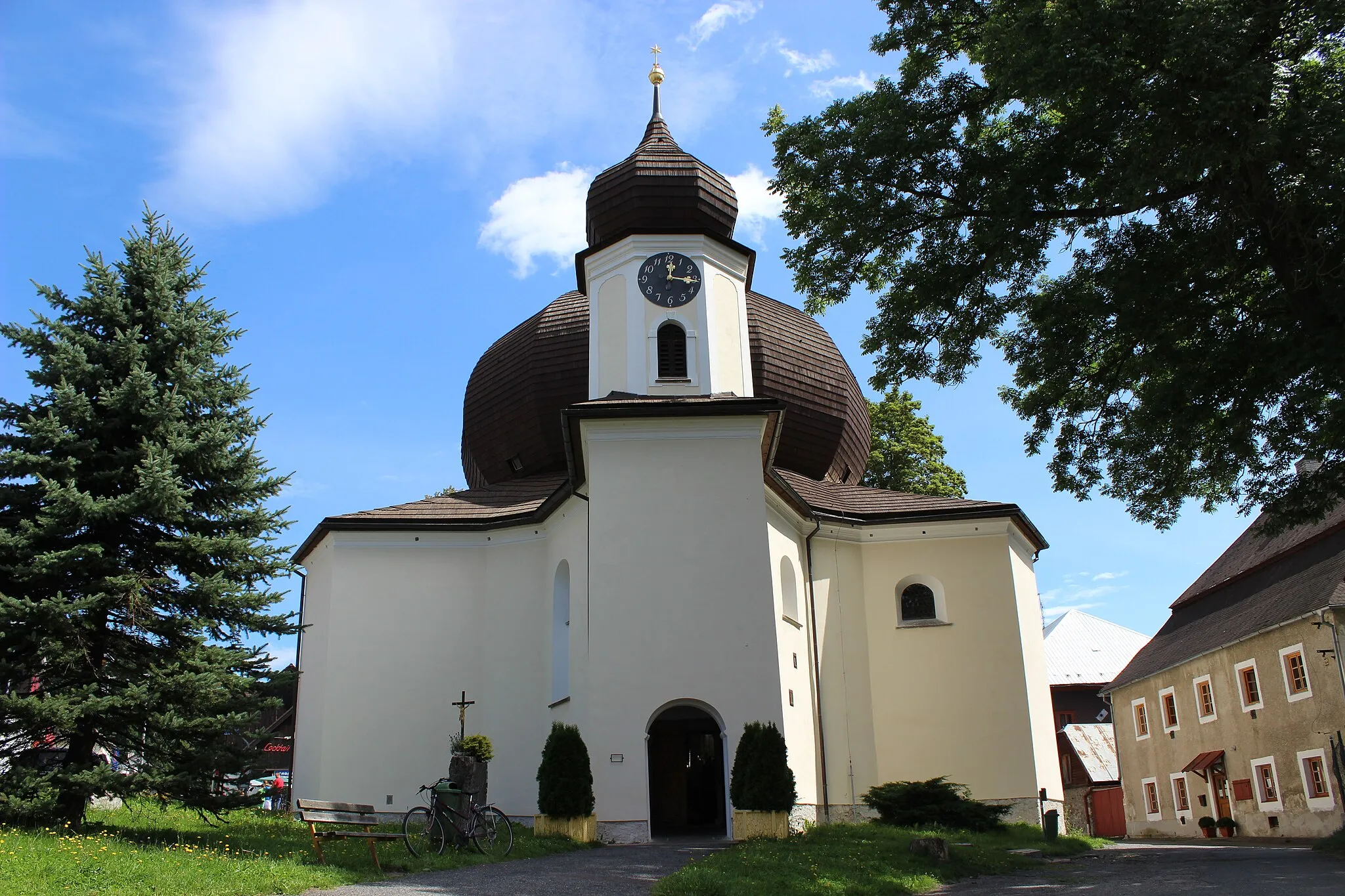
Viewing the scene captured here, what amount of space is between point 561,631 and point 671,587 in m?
4.08

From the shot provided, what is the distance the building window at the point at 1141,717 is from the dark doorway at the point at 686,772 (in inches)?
714

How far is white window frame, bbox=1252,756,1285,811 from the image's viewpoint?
24812mm

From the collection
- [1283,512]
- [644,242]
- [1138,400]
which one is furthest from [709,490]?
[1283,512]

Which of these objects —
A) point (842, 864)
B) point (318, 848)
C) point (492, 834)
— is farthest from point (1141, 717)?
point (318, 848)

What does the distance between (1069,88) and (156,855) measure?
12005mm

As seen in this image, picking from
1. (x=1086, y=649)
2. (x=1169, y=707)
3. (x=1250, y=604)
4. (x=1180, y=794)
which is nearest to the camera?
(x=1250, y=604)

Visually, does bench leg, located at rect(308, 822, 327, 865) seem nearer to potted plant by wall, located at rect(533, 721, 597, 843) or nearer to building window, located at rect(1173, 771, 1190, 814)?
potted plant by wall, located at rect(533, 721, 597, 843)

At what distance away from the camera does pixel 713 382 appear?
19.9 meters

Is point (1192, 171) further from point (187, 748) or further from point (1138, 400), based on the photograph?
point (187, 748)

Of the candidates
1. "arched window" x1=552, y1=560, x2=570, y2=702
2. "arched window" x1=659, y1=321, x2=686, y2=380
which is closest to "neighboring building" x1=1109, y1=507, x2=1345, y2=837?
"arched window" x1=659, y1=321, x2=686, y2=380

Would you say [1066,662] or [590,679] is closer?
[590,679]

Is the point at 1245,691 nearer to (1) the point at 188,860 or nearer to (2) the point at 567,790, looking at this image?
(2) the point at 567,790

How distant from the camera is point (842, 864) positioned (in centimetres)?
1205

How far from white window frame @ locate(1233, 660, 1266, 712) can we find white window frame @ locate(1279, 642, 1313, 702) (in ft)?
3.51
